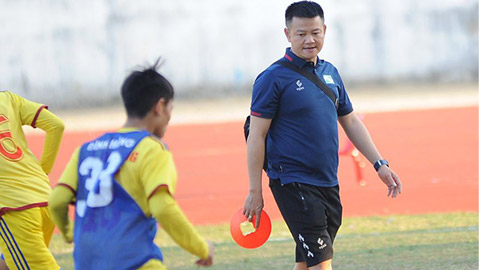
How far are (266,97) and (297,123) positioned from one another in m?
0.24

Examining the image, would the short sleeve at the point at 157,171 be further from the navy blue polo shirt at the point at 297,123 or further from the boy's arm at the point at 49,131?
the boy's arm at the point at 49,131

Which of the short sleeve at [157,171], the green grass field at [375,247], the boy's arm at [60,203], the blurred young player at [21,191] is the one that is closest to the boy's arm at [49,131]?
the blurred young player at [21,191]

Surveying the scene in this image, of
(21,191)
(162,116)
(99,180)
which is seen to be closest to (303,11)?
(162,116)

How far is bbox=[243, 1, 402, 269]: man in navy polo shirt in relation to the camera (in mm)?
4934

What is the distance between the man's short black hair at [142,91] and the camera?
3.84 metres

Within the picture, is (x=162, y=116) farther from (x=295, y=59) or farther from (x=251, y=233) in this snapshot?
(x=251, y=233)

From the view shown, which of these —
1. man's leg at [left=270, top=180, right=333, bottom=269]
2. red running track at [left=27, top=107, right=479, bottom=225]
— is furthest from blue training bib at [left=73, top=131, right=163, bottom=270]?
red running track at [left=27, top=107, right=479, bottom=225]

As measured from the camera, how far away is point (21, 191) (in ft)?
17.2

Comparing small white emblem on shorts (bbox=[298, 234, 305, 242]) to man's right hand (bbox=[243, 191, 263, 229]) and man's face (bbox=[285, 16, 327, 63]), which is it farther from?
man's face (bbox=[285, 16, 327, 63])

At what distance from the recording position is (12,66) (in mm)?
30797

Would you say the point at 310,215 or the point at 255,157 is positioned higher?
the point at 255,157

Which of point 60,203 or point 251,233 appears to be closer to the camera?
point 60,203

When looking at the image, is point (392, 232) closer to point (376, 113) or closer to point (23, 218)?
point (23, 218)

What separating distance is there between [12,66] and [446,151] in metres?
19.0
